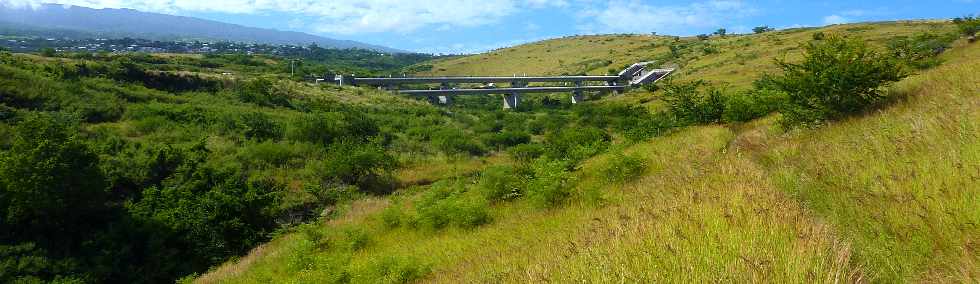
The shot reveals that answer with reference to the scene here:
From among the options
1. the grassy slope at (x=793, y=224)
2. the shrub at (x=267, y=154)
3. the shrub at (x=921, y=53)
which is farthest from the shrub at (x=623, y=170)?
the shrub at (x=267, y=154)

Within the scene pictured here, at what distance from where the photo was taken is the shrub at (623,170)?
10828 millimetres

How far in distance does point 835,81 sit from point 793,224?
9.07 meters

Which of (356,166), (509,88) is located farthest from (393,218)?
(509,88)

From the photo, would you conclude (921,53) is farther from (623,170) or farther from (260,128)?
(260,128)

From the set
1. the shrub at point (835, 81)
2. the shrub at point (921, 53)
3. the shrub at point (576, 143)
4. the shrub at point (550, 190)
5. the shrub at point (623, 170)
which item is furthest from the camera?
the shrub at point (576, 143)

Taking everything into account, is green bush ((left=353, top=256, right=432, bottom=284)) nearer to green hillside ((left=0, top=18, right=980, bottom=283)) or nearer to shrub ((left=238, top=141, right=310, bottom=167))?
green hillside ((left=0, top=18, right=980, bottom=283))

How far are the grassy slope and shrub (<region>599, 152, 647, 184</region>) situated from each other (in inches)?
61.3

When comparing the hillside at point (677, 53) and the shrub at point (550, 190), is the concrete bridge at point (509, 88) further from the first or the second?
the shrub at point (550, 190)

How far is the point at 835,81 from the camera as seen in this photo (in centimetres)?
1121

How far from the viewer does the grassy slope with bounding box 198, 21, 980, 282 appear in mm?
3477

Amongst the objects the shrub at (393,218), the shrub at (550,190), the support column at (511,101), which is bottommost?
the shrub at (393,218)

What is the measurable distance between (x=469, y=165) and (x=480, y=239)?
22.0 meters

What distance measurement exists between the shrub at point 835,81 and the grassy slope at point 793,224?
5.60ft

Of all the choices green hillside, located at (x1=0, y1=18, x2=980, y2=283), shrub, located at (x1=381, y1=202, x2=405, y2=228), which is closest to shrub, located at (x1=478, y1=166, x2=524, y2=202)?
green hillside, located at (x1=0, y1=18, x2=980, y2=283)
